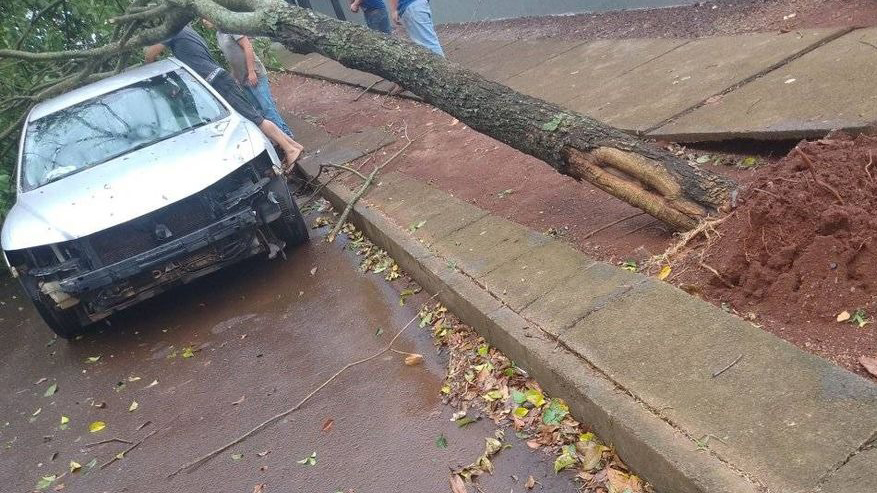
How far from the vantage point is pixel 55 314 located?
5.61 m

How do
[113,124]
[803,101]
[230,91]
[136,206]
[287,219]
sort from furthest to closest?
[230,91]
[113,124]
[287,219]
[136,206]
[803,101]

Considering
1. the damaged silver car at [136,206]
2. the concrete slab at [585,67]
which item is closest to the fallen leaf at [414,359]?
the damaged silver car at [136,206]

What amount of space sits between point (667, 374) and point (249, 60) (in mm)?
6338

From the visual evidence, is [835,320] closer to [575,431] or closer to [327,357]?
[575,431]

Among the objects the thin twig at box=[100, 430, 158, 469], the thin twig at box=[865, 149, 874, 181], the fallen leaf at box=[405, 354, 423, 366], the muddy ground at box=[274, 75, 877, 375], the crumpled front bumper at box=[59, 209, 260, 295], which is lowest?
the fallen leaf at box=[405, 354, 423, 366]

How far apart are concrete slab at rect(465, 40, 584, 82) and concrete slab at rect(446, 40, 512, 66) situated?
180 mm

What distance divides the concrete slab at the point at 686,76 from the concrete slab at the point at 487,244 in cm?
151

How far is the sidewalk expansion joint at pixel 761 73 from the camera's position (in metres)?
5.61

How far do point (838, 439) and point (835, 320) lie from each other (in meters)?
→ 0.84

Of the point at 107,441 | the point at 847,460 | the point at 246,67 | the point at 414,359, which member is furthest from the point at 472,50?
the point at 847,460

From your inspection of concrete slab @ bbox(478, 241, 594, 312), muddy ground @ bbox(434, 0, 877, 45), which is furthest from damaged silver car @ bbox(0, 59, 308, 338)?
muddy ground @ bbox(434, 0, 877, 45)

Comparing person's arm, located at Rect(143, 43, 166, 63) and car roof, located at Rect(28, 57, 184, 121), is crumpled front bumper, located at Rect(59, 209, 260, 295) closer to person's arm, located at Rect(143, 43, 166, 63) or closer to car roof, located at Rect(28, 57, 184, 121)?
car roof, located at Rect(28, 57, 184, 121)

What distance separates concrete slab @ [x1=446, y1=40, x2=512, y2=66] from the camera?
10.5 meters

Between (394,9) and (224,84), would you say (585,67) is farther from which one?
(224,84)
